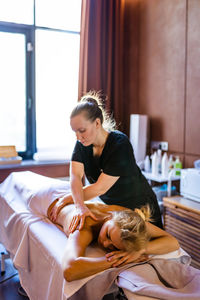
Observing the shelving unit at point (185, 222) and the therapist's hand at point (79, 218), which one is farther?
the shelving unit at point (185, 222)

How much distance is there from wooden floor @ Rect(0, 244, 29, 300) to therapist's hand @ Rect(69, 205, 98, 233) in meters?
0.83

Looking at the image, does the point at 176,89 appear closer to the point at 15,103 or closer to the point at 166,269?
the point at 15,103

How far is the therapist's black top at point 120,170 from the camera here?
1575 mm

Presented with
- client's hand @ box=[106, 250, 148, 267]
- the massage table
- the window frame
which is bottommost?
the massage table

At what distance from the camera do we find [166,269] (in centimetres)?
111

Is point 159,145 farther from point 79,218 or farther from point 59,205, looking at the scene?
point 79,218

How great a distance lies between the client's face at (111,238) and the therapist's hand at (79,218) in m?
0.13

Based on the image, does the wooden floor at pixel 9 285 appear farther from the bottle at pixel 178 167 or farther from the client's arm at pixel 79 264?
the bottle at pixel 178 167

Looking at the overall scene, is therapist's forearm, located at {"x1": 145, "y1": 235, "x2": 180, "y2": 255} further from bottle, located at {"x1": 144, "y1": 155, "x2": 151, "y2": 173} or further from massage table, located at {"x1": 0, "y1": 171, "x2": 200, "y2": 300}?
bottle, located at {"x1": 144, "y1": 155, "x2": 151, "y2": 173}

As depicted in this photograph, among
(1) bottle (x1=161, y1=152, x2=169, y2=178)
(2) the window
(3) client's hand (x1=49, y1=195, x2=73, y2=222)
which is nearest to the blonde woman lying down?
(3) client's hand (x1=49, y1=195, x2=73, y2=222)

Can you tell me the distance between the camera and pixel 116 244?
1.20 meters

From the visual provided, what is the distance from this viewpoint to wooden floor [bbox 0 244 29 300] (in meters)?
1.89

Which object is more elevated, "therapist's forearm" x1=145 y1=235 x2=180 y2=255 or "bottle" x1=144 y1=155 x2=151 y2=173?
"bottle" x1=144 y1=155 x2=151 y2=173

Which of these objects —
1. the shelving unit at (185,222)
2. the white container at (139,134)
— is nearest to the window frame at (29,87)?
the white container at (139,134)
